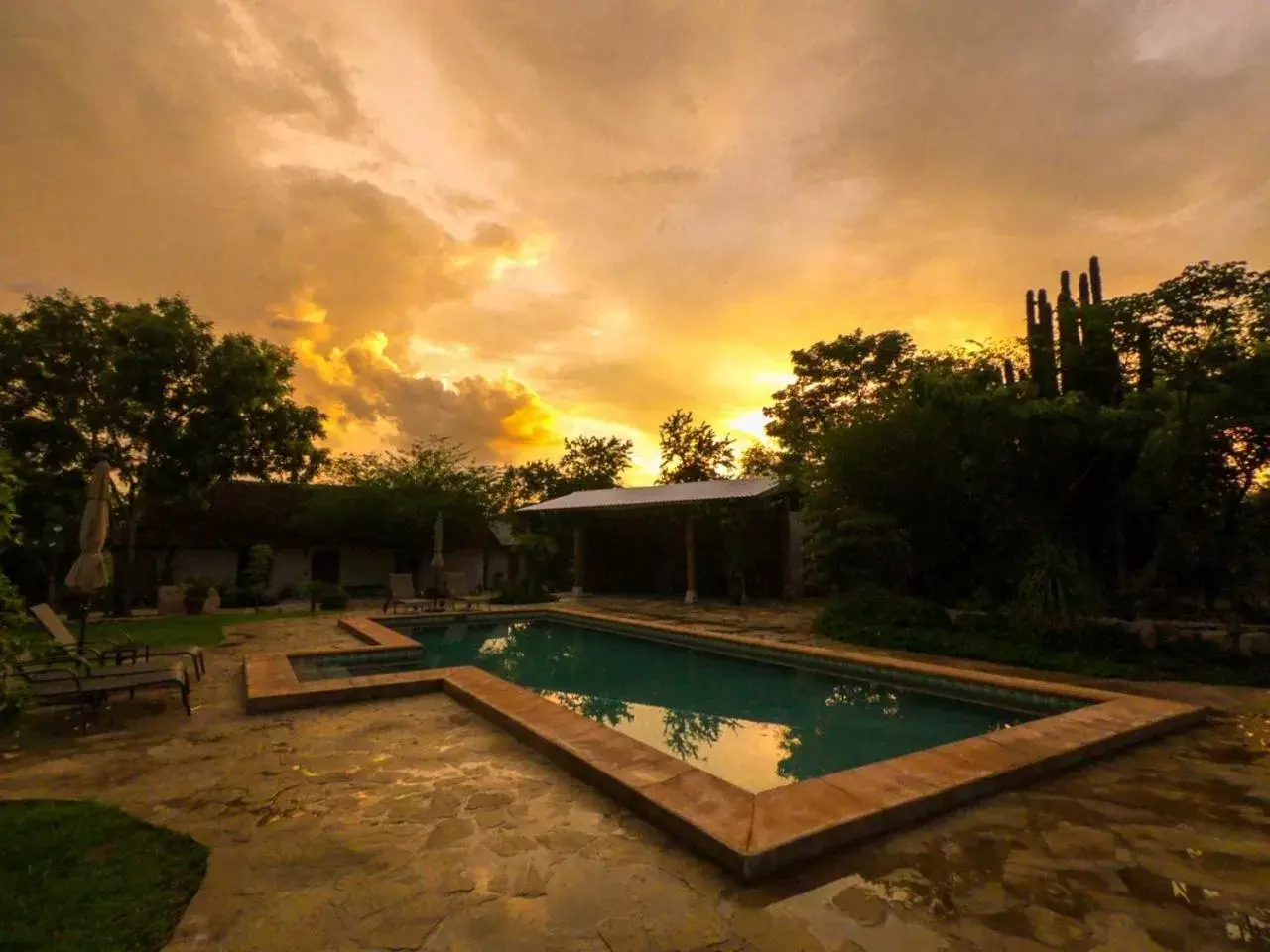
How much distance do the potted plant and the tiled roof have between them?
9819 mm

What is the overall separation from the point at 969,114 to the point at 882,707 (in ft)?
32.4

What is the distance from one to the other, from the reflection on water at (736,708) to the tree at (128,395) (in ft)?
33.4

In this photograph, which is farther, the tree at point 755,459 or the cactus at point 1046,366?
the tree at point 755,459

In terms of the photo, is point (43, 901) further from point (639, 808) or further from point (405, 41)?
point (405, 41)

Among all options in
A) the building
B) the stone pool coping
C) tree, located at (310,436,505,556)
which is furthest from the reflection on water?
the building

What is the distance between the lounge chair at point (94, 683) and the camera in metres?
5.32

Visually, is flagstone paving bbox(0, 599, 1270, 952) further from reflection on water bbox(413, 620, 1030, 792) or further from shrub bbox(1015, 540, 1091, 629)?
shrub bbox(1015, 540, 1091, 629)

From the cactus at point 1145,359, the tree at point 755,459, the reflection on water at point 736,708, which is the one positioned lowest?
the reflection on water at point 736,708

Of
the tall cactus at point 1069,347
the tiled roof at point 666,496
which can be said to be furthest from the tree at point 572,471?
the tall cactus at point 1069,347

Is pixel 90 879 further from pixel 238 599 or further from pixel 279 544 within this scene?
pixel 279 544

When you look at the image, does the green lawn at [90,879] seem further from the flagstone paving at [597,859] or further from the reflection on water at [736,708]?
the reflection on water at [736,708]

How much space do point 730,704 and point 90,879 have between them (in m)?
6.39

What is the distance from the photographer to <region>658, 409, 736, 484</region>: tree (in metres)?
34.3

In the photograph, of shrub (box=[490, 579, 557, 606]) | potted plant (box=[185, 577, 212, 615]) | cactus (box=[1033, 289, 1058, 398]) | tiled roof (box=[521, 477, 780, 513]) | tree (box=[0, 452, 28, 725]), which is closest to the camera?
tree (box=[0, 452, 28, 725])
